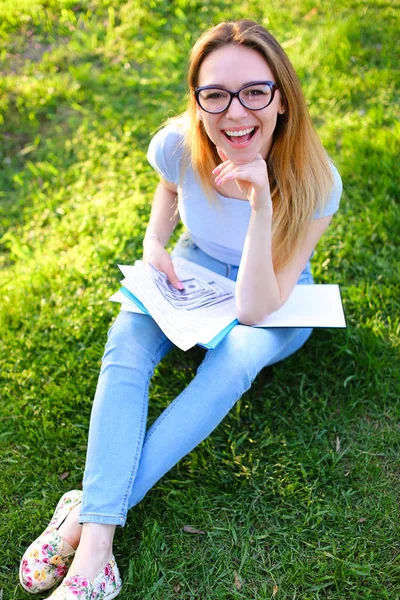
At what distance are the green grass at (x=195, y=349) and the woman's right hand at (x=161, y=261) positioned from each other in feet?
1.61

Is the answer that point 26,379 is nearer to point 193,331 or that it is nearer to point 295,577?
point 193,331

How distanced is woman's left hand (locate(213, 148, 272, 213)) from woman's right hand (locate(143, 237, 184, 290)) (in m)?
0.51

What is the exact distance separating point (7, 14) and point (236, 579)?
4943 mm

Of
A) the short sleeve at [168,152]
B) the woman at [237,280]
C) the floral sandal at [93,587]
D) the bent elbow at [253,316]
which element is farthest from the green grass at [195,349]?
the short sleeve at [168,152]

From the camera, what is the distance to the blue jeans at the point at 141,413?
218 centimetres

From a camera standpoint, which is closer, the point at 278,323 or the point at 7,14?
the point at 278,323

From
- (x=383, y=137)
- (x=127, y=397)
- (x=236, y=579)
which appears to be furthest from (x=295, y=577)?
(x=383, y=137)

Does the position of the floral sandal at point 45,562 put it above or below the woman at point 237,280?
below

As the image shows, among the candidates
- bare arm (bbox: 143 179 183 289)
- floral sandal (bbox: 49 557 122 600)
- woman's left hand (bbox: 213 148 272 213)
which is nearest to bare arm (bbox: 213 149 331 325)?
woman's left hand (bbox: 213 148 272 213)

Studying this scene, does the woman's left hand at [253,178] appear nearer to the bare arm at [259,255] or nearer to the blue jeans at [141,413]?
the bare arm at [259,255]

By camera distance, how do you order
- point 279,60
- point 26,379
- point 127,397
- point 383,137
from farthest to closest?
point 383,137, point 26,379, point 127,397, point 279,60

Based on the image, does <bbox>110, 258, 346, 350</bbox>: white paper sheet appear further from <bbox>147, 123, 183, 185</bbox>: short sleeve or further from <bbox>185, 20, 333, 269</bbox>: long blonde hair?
<bbox>147, 123, 183, 185</bbox>: short sleeve

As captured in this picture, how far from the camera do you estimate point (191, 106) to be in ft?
7.90

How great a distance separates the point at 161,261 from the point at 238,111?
0.76 metres
